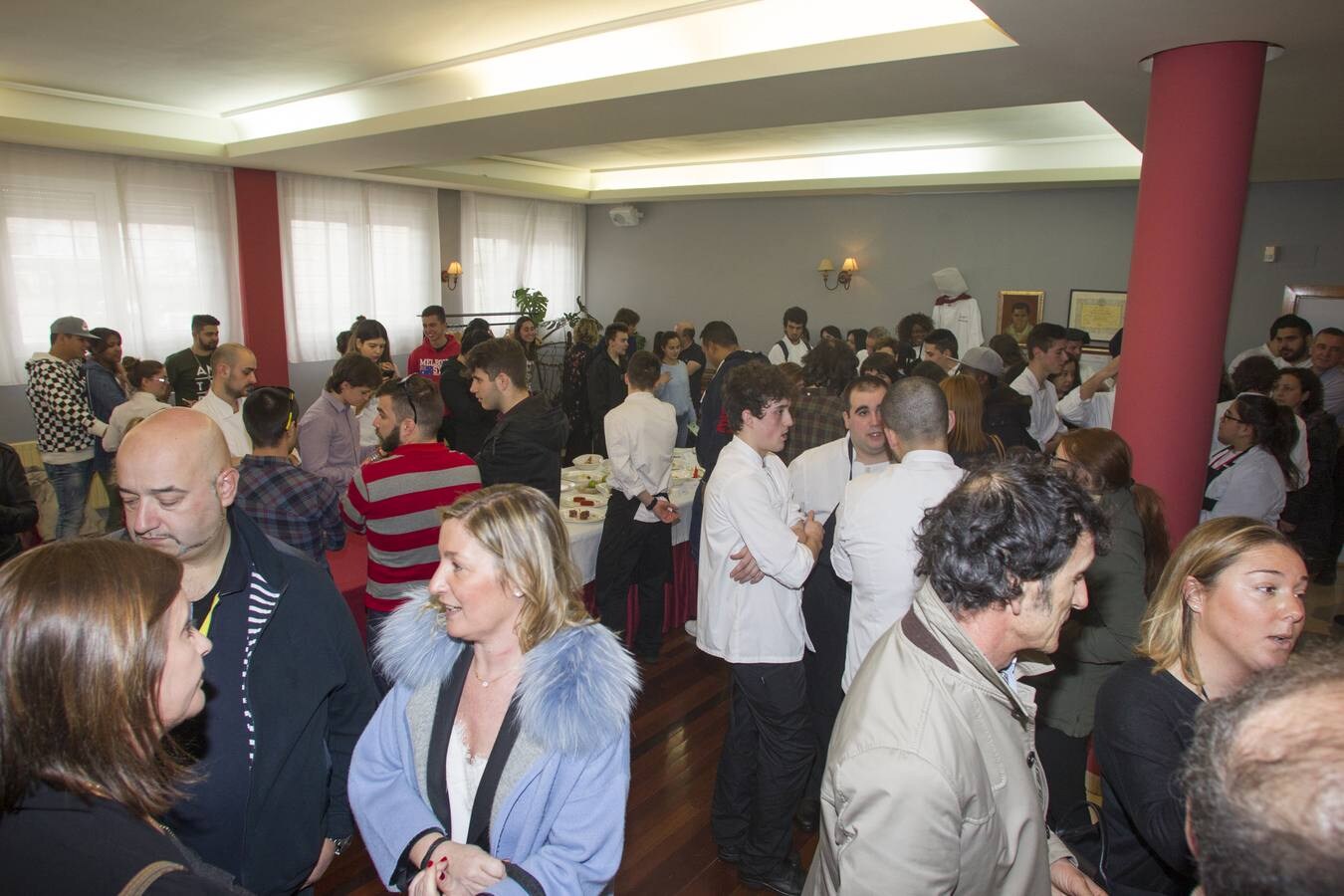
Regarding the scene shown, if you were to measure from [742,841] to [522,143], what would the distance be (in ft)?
18.3

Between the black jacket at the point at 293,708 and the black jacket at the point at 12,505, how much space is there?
204 cm

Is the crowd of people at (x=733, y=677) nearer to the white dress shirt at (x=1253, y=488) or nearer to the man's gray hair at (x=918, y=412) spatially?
the man's gray hair at (x=918, y=412)

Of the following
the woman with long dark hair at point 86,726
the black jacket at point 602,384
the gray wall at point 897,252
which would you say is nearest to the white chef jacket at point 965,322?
the gray wall at point 897,252

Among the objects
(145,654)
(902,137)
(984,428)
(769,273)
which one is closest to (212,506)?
(145,654)

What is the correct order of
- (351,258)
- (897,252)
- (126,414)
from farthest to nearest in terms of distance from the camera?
(897,252) → (351,258) → (126,414)

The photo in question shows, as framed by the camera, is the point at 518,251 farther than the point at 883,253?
Yes

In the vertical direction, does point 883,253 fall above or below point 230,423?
above

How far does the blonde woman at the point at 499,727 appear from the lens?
142 centimetres

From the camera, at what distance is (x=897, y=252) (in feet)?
33.4

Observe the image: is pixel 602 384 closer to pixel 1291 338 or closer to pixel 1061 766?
pixel 1061 766

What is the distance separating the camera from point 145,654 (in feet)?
3.28

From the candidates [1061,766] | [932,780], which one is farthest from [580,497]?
[932,780]

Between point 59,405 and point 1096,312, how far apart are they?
31.3 ft

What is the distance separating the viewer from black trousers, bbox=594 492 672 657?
412 cm
